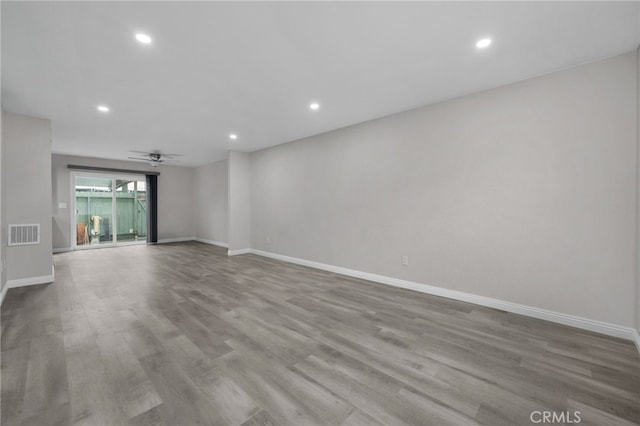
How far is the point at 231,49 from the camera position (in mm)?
2332

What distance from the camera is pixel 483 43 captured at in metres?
2.24

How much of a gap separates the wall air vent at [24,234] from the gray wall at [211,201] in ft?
13.2

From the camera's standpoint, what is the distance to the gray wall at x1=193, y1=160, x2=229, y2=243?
7934mm

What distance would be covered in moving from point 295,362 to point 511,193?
9.78 feet

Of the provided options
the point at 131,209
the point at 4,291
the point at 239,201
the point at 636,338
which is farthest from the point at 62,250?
the point at 636,338

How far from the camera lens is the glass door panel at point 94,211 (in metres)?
7.34

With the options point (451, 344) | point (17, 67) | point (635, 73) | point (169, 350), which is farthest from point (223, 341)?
point (635, 73)

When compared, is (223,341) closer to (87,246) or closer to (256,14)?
(256,14)

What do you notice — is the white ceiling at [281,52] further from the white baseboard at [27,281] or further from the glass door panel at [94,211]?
the glass door panel at [94,211]

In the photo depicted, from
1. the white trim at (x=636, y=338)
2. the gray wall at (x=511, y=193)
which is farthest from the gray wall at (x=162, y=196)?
the white trim at (x=636, y=338)

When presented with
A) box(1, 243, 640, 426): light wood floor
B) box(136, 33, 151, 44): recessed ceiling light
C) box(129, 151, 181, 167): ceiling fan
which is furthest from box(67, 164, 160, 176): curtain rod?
box(136, 33, 151, 44): recessed ceiling light

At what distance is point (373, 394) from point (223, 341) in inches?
54.8

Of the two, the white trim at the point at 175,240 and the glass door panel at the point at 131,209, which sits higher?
the glass door panel at the point at 131,209

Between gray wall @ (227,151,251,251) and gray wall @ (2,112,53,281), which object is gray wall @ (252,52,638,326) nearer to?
gray wall @ (227,151,251,251)
